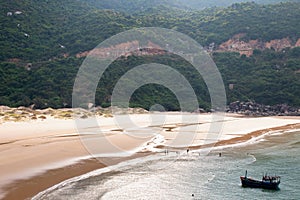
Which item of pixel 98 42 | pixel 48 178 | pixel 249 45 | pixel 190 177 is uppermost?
pixel 249 45

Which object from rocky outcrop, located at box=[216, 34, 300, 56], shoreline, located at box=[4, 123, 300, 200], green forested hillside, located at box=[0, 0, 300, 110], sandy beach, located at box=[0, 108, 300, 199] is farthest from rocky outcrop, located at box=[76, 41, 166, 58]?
shoreline, located at box=[4, 123, 300, 200]

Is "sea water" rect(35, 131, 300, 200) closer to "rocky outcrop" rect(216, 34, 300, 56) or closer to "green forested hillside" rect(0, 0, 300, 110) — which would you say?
"green forested hillside" rect(0, 0, 300, 110)

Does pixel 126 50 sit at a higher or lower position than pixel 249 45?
lower

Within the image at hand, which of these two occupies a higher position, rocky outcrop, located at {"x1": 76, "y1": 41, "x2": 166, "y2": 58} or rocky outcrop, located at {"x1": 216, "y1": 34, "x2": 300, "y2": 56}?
rocky outcrop, located at {"x1": 216, "y1": 34, "x2": 300, "y2": 56}

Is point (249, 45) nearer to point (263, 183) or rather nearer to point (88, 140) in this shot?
point (88, 140)

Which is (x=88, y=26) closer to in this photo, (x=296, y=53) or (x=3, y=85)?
(x=3, y=85)

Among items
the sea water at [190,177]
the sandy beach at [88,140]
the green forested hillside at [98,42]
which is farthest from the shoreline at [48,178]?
the green forested hillside at [98,42]

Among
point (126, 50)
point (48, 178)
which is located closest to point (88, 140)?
point (48, 178)
